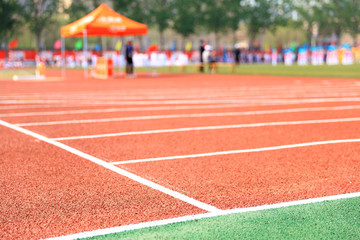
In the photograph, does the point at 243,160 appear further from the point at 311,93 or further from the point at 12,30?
the point at 12,30

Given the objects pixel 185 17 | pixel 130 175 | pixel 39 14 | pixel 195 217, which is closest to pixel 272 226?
pixel 195 217

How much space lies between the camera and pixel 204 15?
7756 cm

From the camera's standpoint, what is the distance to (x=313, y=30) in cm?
9331

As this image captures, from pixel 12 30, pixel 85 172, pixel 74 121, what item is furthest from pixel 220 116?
pixel 12 30

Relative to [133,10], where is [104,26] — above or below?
below

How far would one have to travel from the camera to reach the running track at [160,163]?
3.79 meters

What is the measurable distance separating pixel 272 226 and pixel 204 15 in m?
76.2

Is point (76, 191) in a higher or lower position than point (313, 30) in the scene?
lower

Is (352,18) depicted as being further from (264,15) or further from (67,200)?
(67,200)

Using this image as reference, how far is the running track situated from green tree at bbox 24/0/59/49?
195ft

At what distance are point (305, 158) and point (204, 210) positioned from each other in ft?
7.38

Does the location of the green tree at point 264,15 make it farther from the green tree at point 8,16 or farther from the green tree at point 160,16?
the green tree at point 8,16

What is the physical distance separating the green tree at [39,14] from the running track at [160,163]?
59393 millimetres

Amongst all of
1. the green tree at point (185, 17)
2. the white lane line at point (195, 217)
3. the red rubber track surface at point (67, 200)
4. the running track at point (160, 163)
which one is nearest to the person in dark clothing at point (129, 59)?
the running track at point (160, 163)
